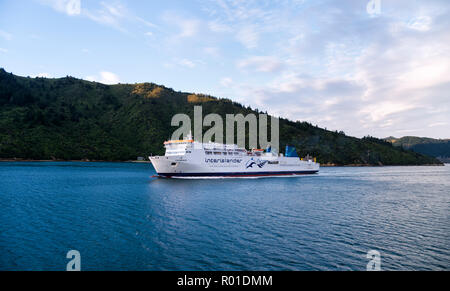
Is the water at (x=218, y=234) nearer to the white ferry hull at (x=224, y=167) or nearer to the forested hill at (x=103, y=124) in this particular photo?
the white ferry hull at (x=224, y=167)

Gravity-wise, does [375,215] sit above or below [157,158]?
below

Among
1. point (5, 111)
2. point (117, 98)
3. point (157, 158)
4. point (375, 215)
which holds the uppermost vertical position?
point (117, 98)

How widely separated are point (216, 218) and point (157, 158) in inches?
1306

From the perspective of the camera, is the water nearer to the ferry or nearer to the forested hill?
the ferry

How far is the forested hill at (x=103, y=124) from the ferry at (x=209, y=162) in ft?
262

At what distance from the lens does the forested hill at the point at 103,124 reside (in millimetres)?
116125

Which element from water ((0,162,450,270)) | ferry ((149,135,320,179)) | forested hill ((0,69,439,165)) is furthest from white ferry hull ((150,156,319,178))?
forested hill ((0,69,439,165))

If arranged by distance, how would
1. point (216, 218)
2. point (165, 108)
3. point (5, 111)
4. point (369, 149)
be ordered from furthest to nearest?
point (369, 149) < point (165, 108) < point (5, 111) < point (216, 218)

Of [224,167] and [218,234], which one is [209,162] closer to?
[224,167]

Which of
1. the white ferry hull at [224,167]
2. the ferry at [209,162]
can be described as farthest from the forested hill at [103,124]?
the ferry at [209,162]

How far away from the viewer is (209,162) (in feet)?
177

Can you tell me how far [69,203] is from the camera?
27016 mm

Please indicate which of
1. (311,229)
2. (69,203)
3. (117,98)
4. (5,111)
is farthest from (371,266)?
(117,98)
